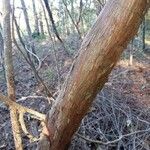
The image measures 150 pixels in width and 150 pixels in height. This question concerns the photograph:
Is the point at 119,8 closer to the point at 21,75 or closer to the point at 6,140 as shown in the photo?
the point at 6,140

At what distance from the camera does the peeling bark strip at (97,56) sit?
1756 millimetres

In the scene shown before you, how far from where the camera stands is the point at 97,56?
1.84 m

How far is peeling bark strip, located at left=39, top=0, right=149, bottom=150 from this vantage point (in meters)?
1.76

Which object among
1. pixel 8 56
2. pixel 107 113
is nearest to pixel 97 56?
pixel 8 56

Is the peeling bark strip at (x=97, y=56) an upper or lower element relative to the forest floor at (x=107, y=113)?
upper

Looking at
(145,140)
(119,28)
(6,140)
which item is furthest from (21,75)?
(119,28)

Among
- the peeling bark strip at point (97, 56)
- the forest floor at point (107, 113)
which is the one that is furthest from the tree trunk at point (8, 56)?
the peeling bark strip at point (97, 56)

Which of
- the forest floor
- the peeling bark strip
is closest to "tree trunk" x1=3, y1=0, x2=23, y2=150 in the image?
the forest floor

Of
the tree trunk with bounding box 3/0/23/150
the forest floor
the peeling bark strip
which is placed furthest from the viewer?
the forest floor

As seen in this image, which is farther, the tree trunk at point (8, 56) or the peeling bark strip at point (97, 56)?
the tree trunk at point (8, 56)

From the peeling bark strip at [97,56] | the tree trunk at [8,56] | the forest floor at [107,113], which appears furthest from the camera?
the forest floor at [107,113]

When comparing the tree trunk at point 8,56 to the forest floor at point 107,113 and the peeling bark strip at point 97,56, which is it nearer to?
the forest floor at point 107,113

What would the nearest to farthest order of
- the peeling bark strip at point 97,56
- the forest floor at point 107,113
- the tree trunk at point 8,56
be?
the peeling bark strip at point 97,56, the tree trunk at point 8,56, the forest floor at point 107,113

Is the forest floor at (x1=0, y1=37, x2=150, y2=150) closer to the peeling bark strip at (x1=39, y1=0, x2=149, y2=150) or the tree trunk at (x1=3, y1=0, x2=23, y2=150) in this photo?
the tree trunk at (x1=3, y1=0, x2=23, y2=150)
